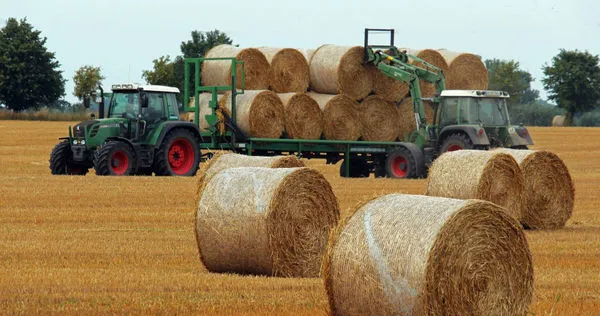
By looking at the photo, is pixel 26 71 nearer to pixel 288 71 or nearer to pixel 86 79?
pixel 86 79

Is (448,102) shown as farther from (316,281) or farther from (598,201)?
(316,281)

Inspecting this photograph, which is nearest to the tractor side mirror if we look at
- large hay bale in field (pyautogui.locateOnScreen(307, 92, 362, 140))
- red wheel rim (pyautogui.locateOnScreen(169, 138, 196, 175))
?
red wheel rim (pyautogui.locateOnScreen(169, 138, 196, 175))

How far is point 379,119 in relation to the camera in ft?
95.3

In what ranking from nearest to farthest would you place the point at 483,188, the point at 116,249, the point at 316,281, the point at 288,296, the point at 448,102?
1. the point at 288,296
2. the point at 316,281
3. the point at 116,249
4. the point at 483,188
5. the point at 448,102

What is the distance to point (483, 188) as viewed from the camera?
16375 mm

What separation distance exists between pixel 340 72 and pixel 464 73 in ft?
12.5

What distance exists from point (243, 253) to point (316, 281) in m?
0.79

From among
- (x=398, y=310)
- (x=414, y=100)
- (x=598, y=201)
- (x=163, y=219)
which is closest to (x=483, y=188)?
(x=163, y=219)

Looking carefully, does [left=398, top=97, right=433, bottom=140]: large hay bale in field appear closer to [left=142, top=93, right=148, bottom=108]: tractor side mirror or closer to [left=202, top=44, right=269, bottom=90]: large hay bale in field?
[left=202, top=44, right=269, bottom=90]: large hay bale in field

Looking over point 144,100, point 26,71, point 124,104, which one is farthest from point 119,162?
point 26,71

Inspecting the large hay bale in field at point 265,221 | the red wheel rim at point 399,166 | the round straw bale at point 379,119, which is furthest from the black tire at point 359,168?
the large hay bale in field at point 265,221

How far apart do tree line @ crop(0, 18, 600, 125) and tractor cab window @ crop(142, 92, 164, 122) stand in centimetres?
4390

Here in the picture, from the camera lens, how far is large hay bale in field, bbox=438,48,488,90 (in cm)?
2992

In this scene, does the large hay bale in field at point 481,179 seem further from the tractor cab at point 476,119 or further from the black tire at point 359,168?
the black tire at point 359,168
